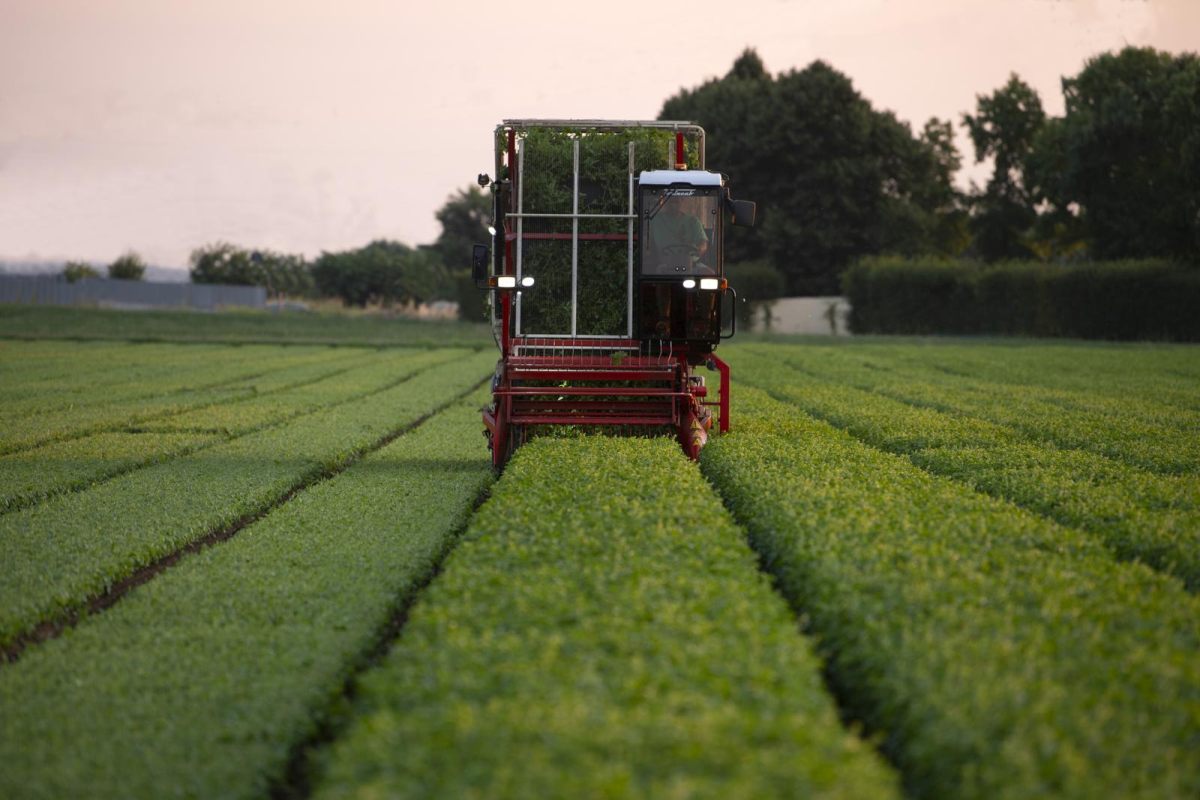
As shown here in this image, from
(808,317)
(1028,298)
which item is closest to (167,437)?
(1028,298)

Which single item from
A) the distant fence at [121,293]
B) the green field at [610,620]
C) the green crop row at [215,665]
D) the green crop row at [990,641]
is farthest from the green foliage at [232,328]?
the green crop row at [990,641]

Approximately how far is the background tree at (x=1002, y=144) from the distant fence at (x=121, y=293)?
1901 inches

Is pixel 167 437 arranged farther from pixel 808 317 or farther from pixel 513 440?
pixel 808 317

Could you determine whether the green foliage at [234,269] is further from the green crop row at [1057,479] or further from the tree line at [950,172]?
the green crop row at [1057,479]

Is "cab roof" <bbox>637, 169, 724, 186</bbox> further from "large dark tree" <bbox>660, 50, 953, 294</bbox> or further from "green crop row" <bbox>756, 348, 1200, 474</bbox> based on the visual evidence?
"large dark tree" <bbox>660, 50, 953, 294</bbox>

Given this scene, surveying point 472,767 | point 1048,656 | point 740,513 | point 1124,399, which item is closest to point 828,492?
point 740,513

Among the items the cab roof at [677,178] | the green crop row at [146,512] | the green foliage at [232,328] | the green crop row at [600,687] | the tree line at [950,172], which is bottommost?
the green crop row at [146,512]

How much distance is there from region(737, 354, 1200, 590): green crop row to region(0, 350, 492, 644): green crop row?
7.04 meters

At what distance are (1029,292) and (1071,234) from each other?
593 inches

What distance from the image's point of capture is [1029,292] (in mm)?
57688

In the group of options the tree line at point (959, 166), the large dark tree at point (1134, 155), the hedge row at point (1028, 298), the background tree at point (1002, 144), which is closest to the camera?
the hedge row at point (1028, 298)

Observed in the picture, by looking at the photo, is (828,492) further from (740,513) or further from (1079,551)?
(1079,551)

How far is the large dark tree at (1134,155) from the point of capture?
56.8 m

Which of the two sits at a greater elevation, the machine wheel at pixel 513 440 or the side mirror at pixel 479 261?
the side mirror at pixel 479 261
